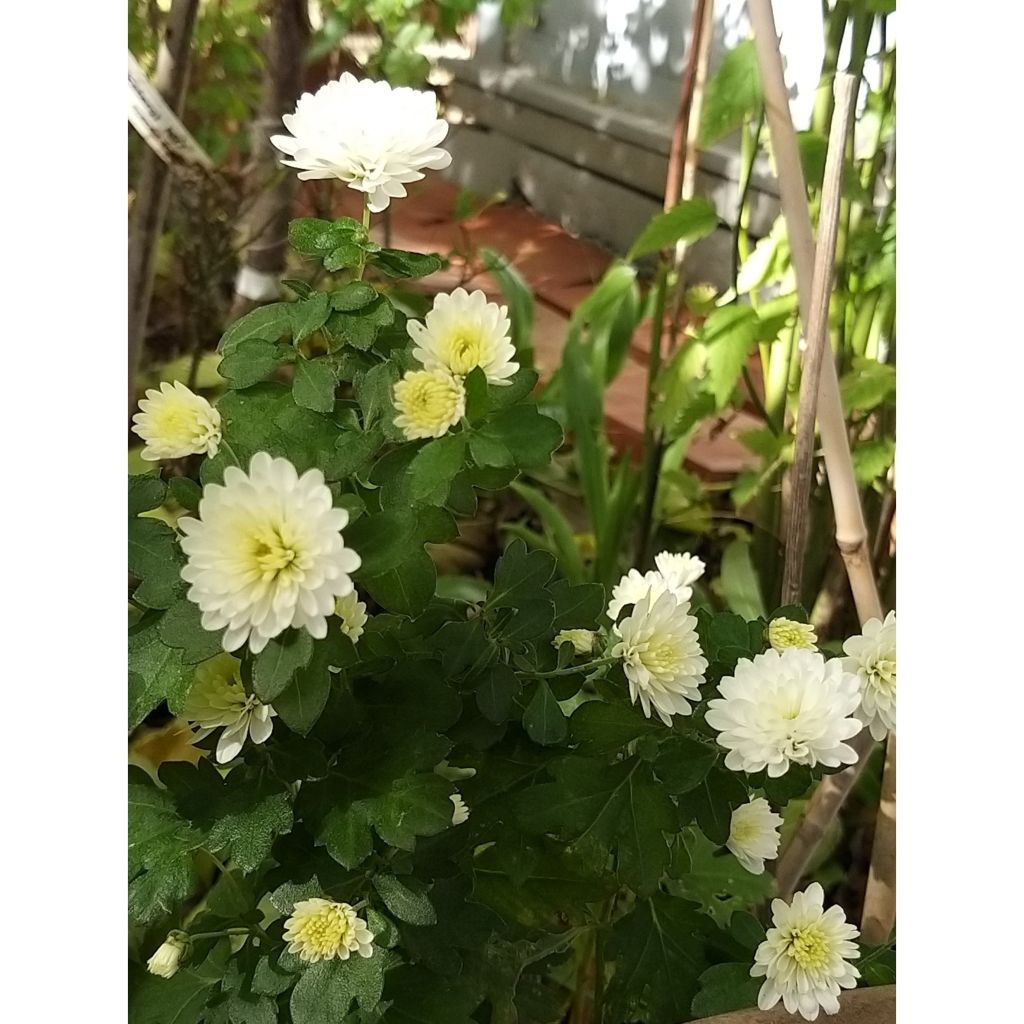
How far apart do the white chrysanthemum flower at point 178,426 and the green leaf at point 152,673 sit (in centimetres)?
7

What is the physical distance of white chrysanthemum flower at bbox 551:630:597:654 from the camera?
1.61 feet

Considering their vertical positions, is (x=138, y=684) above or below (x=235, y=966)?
above

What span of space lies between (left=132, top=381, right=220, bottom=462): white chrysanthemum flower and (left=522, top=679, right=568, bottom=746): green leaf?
0.58 feet

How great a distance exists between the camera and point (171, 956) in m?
0.44

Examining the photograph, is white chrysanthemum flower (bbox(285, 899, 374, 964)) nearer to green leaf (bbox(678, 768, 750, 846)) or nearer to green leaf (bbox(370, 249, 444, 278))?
green leaf (bbox(678, 768, 750, 846))

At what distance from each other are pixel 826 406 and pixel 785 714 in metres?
0.25

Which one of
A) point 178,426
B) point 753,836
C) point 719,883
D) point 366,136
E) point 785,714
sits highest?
point 366,136

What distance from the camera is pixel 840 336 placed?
790mm

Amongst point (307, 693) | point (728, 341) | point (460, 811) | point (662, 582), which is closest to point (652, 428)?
point (728, 341)

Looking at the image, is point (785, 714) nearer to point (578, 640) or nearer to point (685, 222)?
point (578, 640)

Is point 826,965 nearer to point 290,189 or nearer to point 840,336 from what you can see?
point 840,336

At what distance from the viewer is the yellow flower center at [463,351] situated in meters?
0.40
